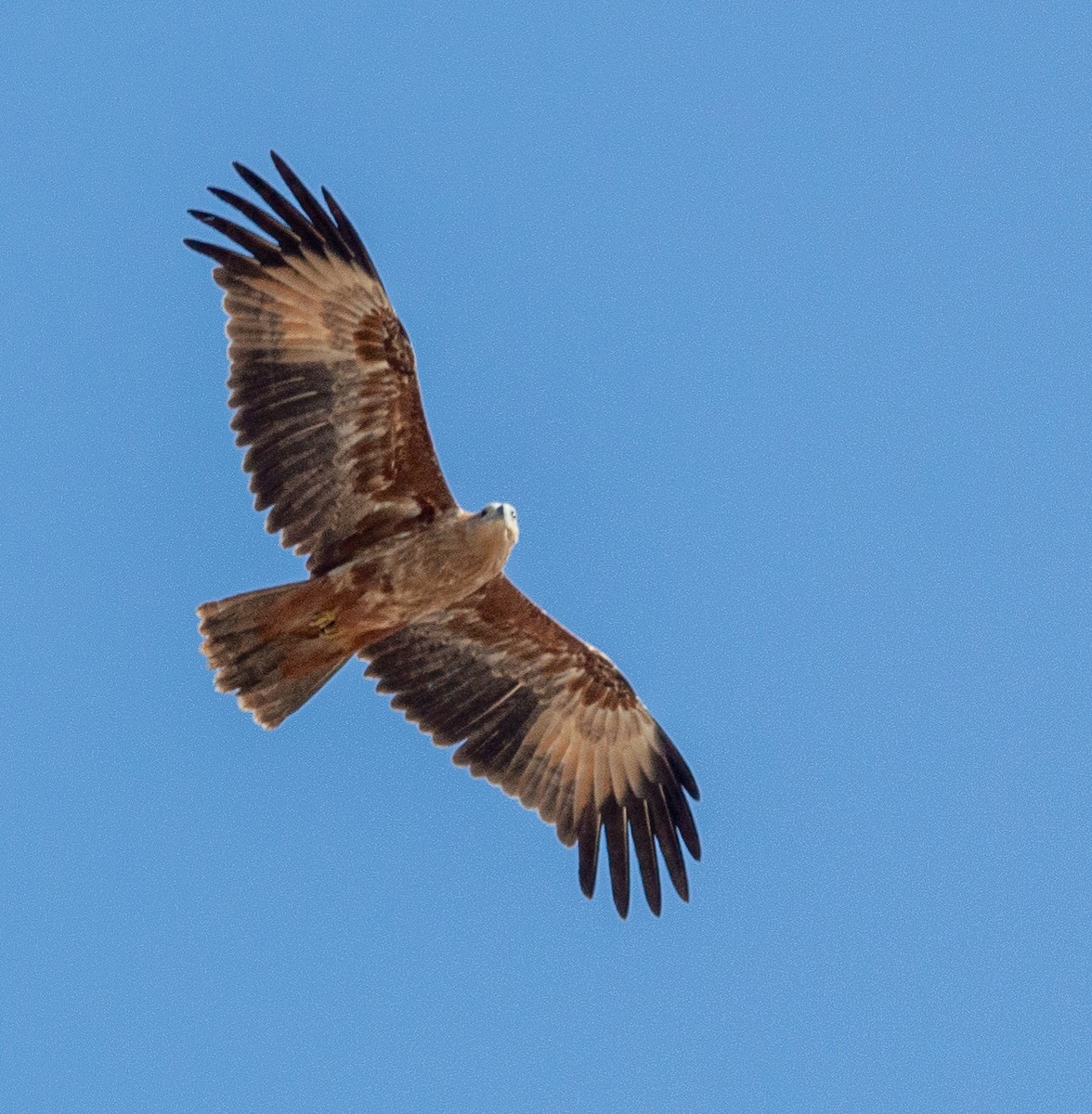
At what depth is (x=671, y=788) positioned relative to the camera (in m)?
16.0

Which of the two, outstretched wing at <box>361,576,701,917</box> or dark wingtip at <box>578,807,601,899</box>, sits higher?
outstretched wing at <box>361,576,701,917</box>

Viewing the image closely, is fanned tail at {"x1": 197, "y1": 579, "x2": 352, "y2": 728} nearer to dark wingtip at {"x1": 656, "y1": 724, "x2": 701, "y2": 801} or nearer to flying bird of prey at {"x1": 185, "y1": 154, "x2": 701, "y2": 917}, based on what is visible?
flying bird of prey at {"x1": 185, "y1": 154, "x2": 701, "y2": 917}

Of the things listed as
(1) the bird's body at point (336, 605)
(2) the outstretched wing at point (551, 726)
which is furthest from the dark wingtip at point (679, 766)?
(1) the bird's body at point (336, 605)

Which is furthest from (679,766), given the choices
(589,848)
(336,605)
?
(336,605)

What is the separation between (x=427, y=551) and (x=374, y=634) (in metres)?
0.73

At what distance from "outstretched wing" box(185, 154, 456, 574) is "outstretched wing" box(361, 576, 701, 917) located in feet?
4.31

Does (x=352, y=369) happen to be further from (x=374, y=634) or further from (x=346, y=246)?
(x=374, y=634)

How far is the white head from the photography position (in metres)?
14.4

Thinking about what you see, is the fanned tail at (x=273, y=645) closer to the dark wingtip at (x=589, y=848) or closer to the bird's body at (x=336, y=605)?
the bird's body at (x=336, y=605)

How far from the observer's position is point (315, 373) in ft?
47.5

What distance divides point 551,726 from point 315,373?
3176 millimetres

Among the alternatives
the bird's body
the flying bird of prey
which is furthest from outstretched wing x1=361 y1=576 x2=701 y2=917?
the bird's body

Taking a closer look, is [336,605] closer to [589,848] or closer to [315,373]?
[315,373]

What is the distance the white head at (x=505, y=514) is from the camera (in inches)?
567
